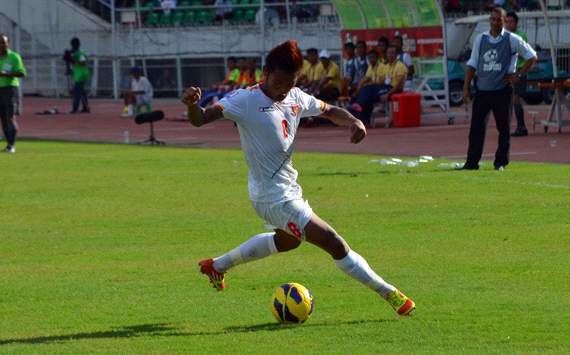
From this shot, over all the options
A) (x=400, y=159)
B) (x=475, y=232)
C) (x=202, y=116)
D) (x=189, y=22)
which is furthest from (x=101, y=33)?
(x=202, y=116)

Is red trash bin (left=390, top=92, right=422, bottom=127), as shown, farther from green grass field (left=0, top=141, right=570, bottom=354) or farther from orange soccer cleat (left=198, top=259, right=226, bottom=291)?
orange soccer cleat (left=198, top=259, right=226, bottom=291)

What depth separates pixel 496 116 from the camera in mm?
20562

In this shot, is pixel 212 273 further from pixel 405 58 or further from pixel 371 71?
pixel 405 58

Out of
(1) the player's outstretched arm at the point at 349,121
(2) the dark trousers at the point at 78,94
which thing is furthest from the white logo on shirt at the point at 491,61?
(2) the dark trousers at the point at 78,94

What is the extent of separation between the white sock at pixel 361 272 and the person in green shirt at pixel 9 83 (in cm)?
1761

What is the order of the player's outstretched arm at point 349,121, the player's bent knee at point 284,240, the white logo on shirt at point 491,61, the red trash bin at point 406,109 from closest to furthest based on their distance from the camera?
1. the player's outstretched arm at point 349,121
2. the player's bent knee at point 284,240
3. the white logo on shirt at point 491,61
4. the red trash bin at point 406,109

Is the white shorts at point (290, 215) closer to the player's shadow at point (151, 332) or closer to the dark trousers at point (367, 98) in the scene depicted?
the player's shadow at point (151, 332)

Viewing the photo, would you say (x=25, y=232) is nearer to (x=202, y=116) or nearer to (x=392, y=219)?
(x=392, y=219)

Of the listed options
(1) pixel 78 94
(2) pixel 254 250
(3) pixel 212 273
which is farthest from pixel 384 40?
(2) pixel 254 250

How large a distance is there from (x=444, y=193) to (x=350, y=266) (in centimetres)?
836

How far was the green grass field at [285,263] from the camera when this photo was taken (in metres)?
8.98

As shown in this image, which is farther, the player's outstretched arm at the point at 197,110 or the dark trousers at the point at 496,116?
the dark trousers at the point at 496,116

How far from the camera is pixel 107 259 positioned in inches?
497

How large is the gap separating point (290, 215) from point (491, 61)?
37.7 feet
